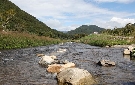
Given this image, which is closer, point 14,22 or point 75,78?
point 75,78

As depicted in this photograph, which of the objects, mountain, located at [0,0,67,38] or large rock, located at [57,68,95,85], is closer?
large rock, located at [57,68,95,85]

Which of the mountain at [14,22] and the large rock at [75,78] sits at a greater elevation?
the mountain at [14,22]

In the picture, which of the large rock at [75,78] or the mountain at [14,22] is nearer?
the large rock at [75,78]

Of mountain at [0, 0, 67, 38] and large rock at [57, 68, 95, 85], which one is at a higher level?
mountain at [0, 0, 67, 38]

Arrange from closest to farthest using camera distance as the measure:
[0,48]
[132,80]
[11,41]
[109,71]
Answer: [132,80]
[109,71]
[0,48]
[11,41]

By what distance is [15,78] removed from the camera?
15.9m

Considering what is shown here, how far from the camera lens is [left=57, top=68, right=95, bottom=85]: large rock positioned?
14.2 meters

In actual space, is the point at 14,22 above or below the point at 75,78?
above

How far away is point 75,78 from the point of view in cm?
1428

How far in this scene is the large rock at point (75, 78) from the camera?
14223 mm

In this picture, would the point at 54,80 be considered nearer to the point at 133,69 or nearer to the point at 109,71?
the point at 109,71

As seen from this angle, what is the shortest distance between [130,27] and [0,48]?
42.5 meters

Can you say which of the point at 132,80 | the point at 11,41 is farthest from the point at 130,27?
the point at 132,80

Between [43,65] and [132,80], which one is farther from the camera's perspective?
[43,65]
